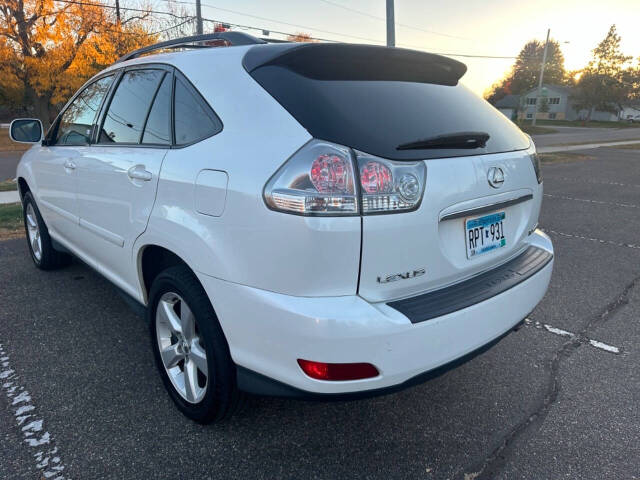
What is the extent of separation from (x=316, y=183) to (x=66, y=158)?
246cm

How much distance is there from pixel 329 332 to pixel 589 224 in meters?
6.08

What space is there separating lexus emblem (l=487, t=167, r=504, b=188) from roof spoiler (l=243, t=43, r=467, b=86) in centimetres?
58

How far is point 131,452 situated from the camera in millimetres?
2049

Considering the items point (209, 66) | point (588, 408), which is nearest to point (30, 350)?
point (209, 66)

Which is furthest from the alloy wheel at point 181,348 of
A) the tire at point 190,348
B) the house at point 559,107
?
the house at point 559,107

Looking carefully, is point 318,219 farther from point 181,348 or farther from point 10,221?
point 10,221

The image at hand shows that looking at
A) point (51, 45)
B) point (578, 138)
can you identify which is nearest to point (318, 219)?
point (51, 45)

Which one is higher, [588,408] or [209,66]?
[209,66]

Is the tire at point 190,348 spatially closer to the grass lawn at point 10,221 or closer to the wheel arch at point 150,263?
the wheel arch at point 150,263

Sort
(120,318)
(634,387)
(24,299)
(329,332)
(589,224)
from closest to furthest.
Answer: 1. (329,332)
2. (634,387)
3. (120,318)
4. (24,299)
5. (589,224)

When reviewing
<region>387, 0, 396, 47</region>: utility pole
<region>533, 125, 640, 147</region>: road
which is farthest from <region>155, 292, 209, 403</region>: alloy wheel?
<region>533, 125, 640, 147</region>: road

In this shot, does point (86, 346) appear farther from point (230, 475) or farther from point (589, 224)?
point (589, 224)

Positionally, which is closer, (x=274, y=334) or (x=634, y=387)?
(x=274, y=334)

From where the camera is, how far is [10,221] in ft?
20.2
